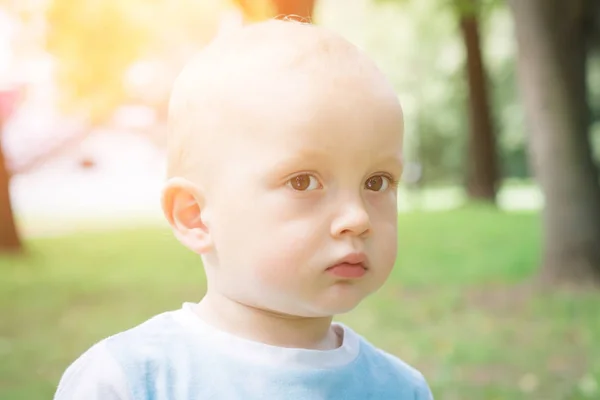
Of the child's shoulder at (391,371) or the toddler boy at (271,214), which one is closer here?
the toddler boy at (271,214)

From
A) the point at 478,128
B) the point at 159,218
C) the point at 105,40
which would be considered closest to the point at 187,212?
the point at 105,40

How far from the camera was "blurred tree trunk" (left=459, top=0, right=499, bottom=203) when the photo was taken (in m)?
5.42

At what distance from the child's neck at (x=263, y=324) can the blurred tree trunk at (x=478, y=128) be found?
15.0 feet

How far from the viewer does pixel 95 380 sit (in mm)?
765

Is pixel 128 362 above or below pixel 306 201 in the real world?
below

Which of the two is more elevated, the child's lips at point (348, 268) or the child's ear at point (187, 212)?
the child's ear at point (187, 212)

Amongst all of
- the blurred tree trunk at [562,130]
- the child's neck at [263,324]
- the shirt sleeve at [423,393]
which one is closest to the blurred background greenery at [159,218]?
the blurred tree trunk at [562,130]

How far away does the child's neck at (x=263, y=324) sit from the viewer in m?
0.83

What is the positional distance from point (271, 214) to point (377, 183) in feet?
0.41

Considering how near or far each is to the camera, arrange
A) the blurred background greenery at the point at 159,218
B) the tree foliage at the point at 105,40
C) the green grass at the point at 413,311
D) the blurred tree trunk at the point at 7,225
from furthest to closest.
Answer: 1. the blurred tree trunk at the point at 7,225
2. the tree foliage at the point at 105,40
3. the blurred background greenery at the point at 159,218
4. the green grass at the point at 413,311

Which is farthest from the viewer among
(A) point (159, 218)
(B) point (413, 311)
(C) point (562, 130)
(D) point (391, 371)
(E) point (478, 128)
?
(E) point (478, 128)

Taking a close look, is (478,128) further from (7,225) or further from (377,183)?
(377,183)

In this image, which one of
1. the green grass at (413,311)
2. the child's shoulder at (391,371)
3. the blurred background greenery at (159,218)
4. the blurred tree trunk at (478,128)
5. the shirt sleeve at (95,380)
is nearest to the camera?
the shirt sleeve at (95,380)

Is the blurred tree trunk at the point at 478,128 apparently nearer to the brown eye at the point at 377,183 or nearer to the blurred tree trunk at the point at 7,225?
the blurred tree trunk at the point at 7,225
